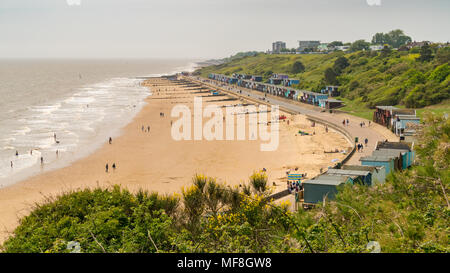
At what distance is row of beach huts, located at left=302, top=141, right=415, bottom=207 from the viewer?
63.7 ft

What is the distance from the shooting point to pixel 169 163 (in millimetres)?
35812

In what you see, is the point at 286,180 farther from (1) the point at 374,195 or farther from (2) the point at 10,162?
(2) the point at 10,162

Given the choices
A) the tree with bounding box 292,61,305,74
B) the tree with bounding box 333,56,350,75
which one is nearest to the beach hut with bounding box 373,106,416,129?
the tree with bounding box 333,56,350,75

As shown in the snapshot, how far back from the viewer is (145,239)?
10.5 metres

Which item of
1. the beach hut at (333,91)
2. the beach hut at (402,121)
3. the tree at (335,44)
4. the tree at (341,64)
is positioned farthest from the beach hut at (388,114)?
the tree at (335,44)

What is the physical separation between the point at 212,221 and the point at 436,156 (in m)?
9.78

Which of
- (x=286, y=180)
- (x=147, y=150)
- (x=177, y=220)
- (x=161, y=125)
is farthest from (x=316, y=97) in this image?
(x=177, y=220)

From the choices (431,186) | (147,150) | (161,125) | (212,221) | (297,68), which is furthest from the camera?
(297,68)

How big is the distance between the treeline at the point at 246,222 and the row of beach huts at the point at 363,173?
2.63 metres

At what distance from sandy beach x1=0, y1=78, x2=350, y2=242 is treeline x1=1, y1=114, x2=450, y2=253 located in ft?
33.3

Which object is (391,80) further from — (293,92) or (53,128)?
(53,128)

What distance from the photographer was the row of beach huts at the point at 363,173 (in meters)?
19.4

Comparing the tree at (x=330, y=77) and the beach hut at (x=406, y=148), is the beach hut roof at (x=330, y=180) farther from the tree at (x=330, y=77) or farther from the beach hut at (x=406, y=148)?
the tree at (x=330, y=77)
